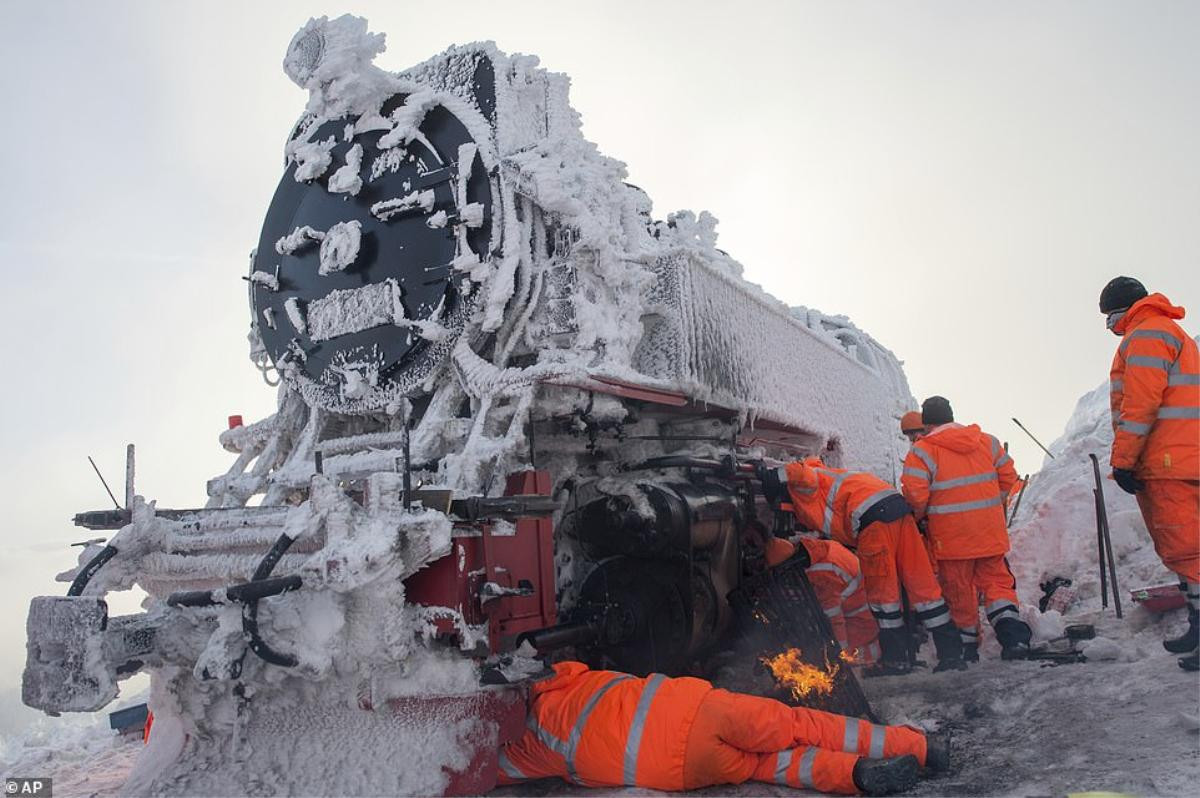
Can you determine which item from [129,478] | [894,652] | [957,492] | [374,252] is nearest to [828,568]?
[894,652]

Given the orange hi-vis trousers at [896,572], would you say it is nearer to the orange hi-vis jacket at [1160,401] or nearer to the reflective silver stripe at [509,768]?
the orange hi-vis jacket at [1160,401]

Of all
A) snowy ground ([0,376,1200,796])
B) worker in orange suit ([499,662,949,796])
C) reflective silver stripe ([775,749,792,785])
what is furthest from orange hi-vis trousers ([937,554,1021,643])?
reflective silver stripe ([775,749,792,785])

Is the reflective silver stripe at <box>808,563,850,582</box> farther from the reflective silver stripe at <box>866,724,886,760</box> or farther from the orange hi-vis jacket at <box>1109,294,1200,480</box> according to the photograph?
the reflective silver stripe at <box>866,724,886,760</box>

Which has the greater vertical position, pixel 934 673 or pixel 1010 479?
pixel 1010 479

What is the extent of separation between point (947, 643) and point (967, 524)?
63 cm

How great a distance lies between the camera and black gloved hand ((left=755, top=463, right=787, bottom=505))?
15.8ft

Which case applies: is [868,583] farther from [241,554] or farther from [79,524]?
[79,524]

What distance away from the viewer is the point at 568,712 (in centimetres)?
330

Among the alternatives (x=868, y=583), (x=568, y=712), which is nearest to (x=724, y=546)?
(x=868, y=583)

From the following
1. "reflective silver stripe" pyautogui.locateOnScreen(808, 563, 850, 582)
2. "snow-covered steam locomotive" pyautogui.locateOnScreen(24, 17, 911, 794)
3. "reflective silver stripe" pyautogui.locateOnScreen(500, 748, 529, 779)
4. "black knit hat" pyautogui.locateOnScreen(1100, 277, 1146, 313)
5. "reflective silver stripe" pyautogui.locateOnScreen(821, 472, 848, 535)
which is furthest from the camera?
"reflective silver stripe" pyautogui.locateOnScreen(808, 563, 850, 582)

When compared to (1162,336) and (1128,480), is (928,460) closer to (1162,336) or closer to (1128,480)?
(1128,480)

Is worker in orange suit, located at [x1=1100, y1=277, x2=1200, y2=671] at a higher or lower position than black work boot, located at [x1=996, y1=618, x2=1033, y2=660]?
higher

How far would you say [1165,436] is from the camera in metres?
3.80

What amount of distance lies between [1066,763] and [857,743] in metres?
0.67
